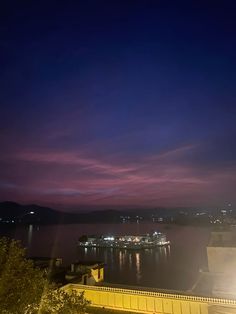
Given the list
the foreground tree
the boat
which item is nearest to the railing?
the foreground tree

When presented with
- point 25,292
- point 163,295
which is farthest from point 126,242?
point 25,292

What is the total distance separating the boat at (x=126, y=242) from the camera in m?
91.1

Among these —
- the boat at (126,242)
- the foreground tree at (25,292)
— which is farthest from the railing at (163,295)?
the boat at (126,242)

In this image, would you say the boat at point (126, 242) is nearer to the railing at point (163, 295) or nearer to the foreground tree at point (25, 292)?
the railing at point (163, 295)

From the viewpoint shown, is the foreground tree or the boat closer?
the foreground tree

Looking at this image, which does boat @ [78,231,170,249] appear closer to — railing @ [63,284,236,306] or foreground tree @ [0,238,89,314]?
railing @ [63,284,236,306]

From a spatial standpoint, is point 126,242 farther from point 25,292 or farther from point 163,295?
point 25,292

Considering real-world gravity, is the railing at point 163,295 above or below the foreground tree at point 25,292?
below

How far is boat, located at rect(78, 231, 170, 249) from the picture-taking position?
91.1 m

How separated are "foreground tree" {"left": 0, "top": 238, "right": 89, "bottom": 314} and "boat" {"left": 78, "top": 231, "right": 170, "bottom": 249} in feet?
284

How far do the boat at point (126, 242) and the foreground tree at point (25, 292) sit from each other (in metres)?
86.5

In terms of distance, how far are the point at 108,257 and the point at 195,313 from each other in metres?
73.0

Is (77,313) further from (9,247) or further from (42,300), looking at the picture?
(9,247)

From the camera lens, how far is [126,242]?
93562 millimetres
